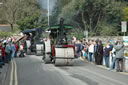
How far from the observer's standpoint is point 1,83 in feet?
42.4

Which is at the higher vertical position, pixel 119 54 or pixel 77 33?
pixel 77 33

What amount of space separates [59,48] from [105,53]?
289cm

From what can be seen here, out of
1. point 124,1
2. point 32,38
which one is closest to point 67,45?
point 32,38

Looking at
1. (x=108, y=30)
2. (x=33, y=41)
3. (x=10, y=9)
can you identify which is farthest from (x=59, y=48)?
(x=10, y=9)

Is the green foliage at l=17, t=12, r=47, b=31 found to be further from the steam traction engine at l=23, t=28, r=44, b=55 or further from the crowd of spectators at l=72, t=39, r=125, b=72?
the crowd of spectators at l=72, t=39, r=125, b=72

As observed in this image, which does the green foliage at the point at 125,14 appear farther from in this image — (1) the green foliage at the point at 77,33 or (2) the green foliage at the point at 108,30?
(1) the green foliage at the point at 77,33

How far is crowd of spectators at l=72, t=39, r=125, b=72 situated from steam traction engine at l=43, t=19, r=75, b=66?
221 cm

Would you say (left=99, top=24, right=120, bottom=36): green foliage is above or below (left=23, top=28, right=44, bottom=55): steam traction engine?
above

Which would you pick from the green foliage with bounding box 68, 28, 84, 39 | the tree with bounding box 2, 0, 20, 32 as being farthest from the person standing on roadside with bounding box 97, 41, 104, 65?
the tree with bounding box 2, 0, 20, 32

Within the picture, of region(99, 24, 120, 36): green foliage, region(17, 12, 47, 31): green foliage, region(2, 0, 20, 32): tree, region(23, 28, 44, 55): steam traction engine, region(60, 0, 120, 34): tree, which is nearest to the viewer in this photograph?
region(23, 28, 44, 55): steam traction engine

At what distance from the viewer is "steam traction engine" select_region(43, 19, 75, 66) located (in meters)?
18.8

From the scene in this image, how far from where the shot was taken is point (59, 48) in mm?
19078

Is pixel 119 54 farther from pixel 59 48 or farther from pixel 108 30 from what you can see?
pixel 108 30

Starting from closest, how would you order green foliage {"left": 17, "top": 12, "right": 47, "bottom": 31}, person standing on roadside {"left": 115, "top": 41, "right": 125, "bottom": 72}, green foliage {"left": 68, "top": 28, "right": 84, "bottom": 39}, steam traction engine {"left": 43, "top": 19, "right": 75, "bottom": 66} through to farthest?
person standing on roadside {"left": 115, "top": 41, "right": 125, "bottom": 72} < steam traction engine {"left": 43, "top": 19, "right": 75, "bottom": 66} < green foliage {"left": 68, "top": 28, "right": 84, "bottom": 39} < green foliage {"left": 17, "top": 12, "right": 47, "bottom": 31}
